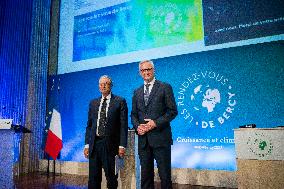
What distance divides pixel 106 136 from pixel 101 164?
28 centimetres

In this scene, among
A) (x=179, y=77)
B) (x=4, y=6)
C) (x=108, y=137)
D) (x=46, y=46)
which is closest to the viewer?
(x=108, y=137)

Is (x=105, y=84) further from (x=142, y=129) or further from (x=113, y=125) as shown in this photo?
(x=142, y=129)

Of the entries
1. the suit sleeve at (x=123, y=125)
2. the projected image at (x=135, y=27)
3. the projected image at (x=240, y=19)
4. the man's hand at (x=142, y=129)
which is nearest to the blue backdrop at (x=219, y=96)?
the projected image at (x=240, y=19)

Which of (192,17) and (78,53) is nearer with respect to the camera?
(192,17)

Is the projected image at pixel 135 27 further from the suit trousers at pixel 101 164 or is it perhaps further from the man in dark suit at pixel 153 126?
the suit trousers at pixel 101 164

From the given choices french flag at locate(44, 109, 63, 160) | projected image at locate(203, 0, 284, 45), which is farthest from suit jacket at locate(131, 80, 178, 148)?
french flag at locate(44, 109, 63, 160)

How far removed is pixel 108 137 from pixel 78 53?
306cm

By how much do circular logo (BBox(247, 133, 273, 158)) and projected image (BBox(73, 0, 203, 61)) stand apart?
191 centimetres

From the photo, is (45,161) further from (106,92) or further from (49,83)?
(106,92)

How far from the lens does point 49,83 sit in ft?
18.8

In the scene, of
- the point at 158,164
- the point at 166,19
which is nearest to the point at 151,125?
the point at 158,164

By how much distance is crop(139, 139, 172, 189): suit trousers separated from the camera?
2.16 meters

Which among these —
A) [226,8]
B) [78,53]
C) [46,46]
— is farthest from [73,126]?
[226,8]

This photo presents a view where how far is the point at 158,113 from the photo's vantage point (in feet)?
7.58
